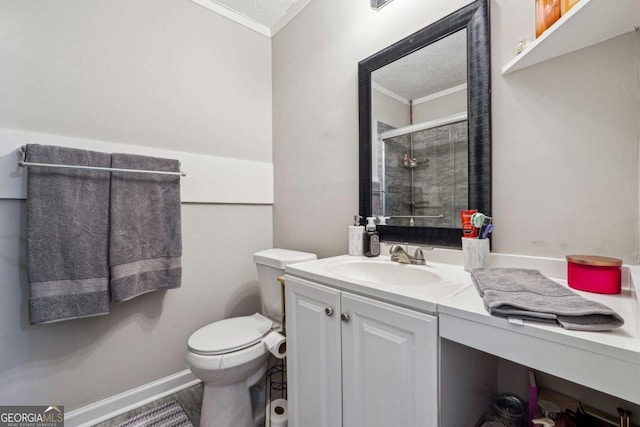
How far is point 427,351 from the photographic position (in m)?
0.65

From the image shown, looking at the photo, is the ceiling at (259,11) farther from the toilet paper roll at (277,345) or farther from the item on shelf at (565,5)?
the toilet paper roll at (277,345)

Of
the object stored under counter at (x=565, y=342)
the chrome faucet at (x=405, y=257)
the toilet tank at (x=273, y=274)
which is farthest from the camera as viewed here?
the toilet tank at (x=273, y=274)

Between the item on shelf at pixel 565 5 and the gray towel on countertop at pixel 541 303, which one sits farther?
the item on shelf at pixel 565 5

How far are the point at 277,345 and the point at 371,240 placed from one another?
0.67 metres

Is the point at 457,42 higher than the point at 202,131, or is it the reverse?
the point at 457,42

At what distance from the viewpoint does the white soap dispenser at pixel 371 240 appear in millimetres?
1227

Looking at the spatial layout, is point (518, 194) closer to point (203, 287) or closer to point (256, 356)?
point (256, 356)

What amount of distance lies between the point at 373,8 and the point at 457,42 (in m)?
0.46

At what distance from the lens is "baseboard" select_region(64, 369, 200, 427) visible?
4.17 ft

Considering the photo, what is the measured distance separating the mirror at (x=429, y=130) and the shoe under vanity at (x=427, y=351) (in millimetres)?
203

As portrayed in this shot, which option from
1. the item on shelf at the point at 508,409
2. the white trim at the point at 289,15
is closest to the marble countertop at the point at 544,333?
the item on shelf at the point at 508,409

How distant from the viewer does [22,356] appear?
1.16 meters

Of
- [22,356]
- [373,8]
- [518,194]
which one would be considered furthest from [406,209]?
[22,356]

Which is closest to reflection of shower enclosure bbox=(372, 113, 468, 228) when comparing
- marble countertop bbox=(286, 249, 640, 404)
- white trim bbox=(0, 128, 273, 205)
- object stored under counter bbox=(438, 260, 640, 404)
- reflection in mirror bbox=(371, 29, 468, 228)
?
reflection in mirror bbox=(371, 29, 468, 228)
